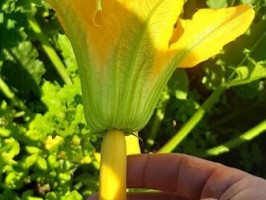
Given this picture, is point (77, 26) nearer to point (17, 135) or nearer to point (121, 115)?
point (121, 115)

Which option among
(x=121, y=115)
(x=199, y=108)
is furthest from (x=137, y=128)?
(x=199, y=108)

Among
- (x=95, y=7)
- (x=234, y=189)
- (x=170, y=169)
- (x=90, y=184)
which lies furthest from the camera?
(x=90, y=184)

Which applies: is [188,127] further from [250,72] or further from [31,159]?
[31,159]

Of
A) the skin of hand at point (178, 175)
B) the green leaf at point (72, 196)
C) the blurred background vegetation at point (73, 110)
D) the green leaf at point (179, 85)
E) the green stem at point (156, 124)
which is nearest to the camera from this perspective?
the skin of hand at point (178, 175)

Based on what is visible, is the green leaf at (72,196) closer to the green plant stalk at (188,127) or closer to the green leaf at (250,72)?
the green plant stalk at (188,127)

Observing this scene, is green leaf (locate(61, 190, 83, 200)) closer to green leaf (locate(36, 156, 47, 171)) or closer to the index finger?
green leaf (locate(36, 156, 47, 171))

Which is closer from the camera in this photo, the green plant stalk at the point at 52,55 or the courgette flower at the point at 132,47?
the courgette flower at the point at 132,47

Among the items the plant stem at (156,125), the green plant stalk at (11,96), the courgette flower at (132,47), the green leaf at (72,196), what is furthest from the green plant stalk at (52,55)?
the courgette flower at (132,47)
